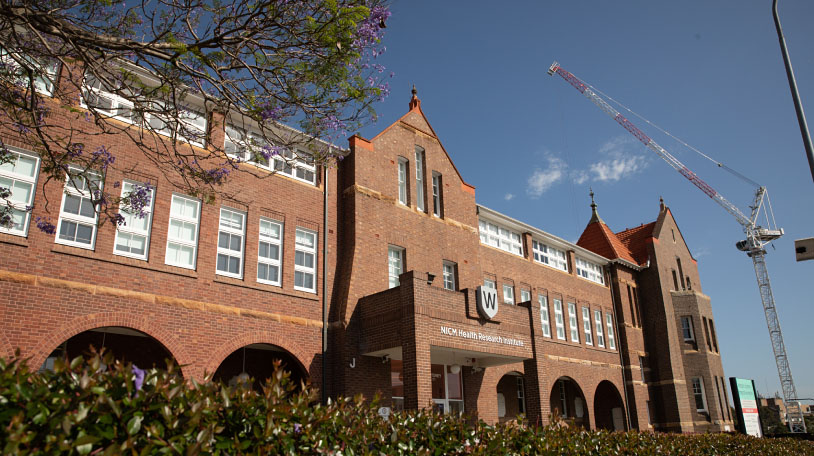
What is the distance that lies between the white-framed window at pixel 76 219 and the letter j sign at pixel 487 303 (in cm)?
1023

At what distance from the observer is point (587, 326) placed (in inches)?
1148

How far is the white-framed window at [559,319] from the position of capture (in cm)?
2705

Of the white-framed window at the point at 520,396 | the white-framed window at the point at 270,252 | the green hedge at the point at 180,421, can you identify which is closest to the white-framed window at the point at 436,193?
the white-framed window at the point at 270,252

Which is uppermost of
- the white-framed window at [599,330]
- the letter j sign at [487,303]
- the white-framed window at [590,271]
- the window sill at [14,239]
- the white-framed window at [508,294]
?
the white-framed window at [590,271]

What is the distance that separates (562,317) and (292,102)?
21.6 metres

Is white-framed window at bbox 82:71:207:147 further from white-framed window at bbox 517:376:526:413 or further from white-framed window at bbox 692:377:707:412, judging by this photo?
white-framed window at bbox 692:377:707:412

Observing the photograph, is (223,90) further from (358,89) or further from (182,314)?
(182,314)

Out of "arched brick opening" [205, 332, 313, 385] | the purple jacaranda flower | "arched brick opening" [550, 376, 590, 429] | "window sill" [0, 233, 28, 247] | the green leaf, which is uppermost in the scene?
"window sill" [0, 233, 28, 247]

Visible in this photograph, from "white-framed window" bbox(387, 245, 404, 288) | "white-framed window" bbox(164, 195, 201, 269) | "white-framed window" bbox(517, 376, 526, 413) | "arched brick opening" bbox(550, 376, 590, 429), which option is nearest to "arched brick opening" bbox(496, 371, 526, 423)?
"white-framed window" bbox(517, 376, 526, 413)

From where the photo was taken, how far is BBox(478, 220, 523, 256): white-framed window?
81.7 feet

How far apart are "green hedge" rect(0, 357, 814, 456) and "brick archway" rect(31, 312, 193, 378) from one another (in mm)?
7751

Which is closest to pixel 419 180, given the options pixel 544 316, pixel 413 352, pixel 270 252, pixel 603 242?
pixel 270 252

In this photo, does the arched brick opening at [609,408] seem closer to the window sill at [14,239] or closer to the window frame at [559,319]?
the window frame at [559,319]

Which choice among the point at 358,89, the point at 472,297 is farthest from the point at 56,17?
the point at 472,297
